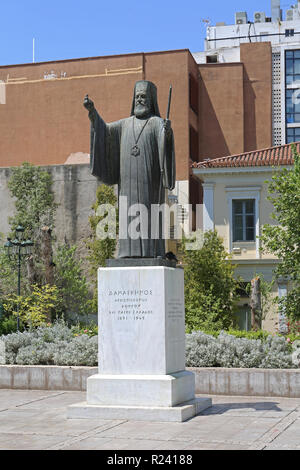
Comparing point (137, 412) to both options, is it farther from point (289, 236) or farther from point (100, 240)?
point (100, 240)

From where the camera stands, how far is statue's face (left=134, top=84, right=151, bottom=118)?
11586 mm

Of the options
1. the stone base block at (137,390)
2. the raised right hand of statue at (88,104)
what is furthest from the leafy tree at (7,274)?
the stone base block at (137,390)

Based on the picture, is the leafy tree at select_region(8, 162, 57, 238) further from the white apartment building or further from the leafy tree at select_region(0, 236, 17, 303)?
the white apartment building

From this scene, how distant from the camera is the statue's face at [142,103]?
38.0ft

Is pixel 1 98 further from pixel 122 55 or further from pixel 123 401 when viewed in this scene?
pixel 123 401

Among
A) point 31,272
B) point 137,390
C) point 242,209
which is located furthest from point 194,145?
point 137,390

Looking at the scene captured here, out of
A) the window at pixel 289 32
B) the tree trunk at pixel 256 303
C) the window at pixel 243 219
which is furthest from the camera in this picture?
the window at pixel 289 32

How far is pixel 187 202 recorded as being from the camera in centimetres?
3900

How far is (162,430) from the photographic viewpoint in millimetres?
9633

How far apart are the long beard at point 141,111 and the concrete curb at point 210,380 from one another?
469 cm

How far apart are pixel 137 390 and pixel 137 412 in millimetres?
307

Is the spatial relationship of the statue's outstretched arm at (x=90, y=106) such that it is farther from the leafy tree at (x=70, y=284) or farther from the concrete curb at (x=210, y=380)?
the leafy tree at (x=70, y=284)

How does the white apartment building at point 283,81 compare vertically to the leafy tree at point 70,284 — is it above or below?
above

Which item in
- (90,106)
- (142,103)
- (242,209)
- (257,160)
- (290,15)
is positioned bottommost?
(90,106)
